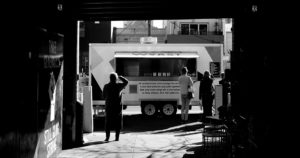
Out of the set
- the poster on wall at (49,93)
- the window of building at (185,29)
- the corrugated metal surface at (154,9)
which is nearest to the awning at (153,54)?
the corrugated metal surface at (154,9)

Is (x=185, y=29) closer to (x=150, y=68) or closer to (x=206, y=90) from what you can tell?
(x=150, y=68)

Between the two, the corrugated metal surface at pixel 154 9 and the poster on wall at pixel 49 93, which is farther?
the corrugated metal surface at pixel 154 9

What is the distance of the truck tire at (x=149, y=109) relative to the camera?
16047mm

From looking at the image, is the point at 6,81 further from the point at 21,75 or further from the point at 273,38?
the point at 273,38

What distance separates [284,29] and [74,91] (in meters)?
5.84

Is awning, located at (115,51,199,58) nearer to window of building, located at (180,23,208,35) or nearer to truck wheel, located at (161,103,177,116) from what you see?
truck wheel, located at (161,103,177,116)

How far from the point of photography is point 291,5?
5.01 metres

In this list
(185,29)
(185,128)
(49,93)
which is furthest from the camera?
(185,29)

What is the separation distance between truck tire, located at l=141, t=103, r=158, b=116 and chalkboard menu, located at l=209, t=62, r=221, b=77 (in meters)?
2.77

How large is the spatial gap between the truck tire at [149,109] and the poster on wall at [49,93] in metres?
9.34

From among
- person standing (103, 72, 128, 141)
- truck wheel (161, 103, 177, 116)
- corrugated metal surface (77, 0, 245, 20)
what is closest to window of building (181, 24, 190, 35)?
truck wheel (161, 103, 177, 116)

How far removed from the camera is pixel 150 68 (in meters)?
16.1

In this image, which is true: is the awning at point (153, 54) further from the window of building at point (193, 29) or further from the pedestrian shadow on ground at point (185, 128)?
the window of building at point (193, 29)

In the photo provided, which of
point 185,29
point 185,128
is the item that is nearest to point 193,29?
point 185,29
